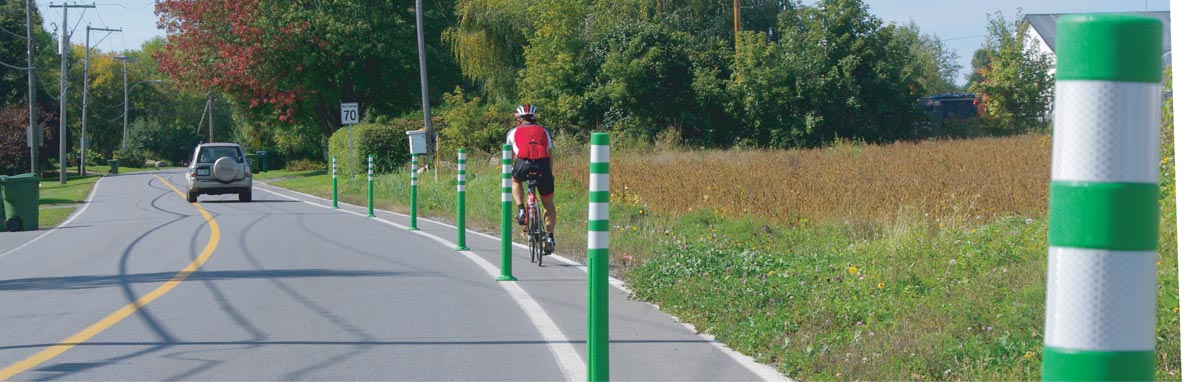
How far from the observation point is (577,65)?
1585 inches

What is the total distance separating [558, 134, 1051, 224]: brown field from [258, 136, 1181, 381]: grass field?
0.05 m

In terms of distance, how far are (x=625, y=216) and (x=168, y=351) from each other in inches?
396

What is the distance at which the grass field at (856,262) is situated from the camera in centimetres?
598

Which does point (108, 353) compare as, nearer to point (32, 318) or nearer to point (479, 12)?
point (32, 318)

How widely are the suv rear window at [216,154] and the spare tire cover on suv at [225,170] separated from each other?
58 cm

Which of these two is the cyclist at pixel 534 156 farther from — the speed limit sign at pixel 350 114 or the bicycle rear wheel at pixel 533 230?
the speed limit sign at pixel 350 114

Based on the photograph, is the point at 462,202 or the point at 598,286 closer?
the point at 598,286

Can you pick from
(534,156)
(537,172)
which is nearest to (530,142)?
(534,156)

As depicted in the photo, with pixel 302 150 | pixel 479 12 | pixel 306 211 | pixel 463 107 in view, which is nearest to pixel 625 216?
pixel 306 211

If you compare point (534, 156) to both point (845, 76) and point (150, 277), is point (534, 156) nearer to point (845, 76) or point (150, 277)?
point (150, 277)

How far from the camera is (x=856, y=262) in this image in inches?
360

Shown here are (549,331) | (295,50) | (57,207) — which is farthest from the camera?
(295,50)

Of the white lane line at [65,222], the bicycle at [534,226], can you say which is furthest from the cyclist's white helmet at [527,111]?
the white lane line at [65,222]

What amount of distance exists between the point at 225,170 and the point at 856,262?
22.0 m
